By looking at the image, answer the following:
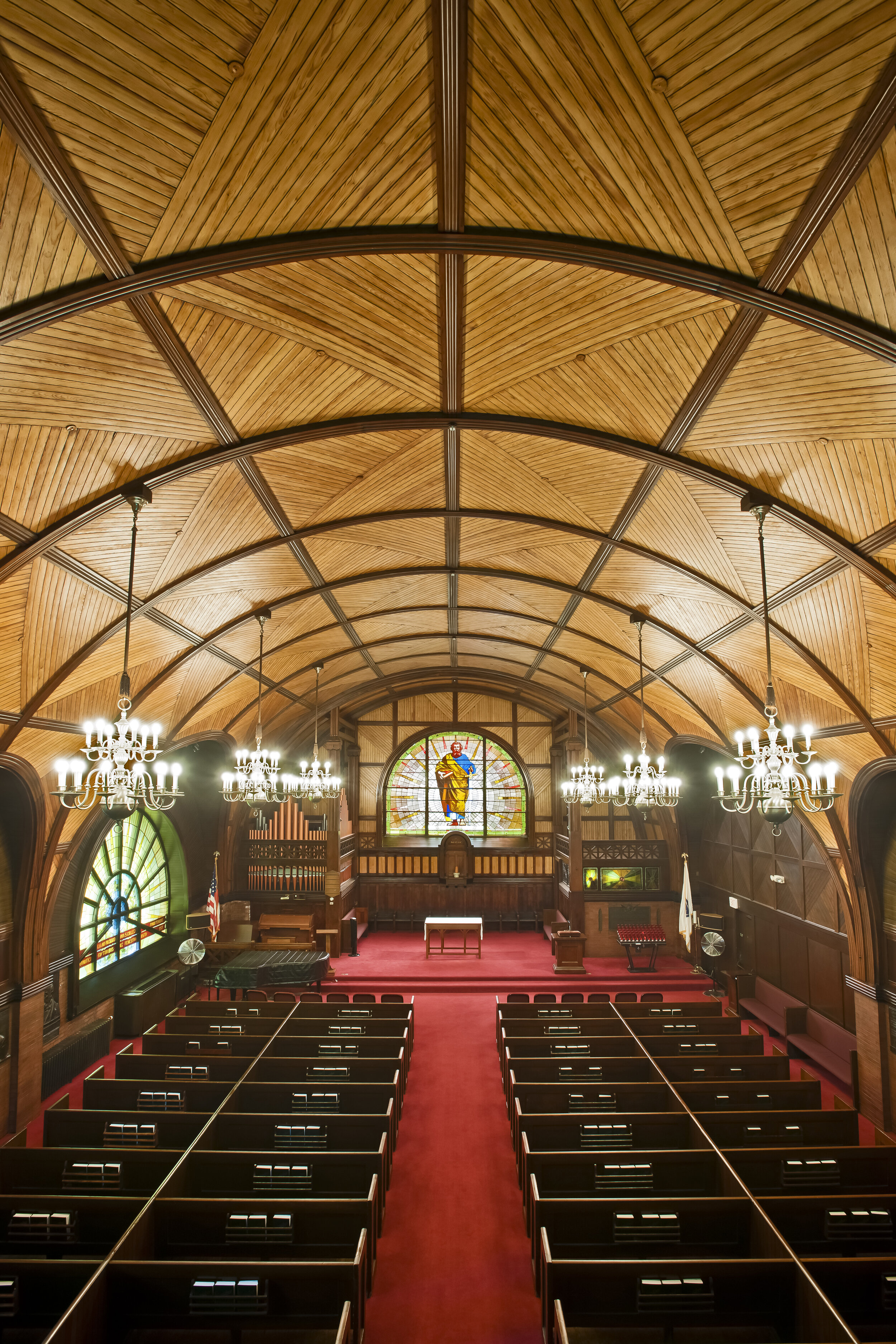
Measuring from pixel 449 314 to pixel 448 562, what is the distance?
642 cm

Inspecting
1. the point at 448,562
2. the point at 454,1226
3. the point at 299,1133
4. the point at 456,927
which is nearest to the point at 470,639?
the point at 448,562

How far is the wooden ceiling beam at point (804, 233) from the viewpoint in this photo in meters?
3.72

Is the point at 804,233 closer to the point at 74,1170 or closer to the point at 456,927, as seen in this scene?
the point at 74,1170

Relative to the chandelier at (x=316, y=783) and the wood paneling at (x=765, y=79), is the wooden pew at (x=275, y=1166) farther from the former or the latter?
the wood paneling at (x=765, y=79)

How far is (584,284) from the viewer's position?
552 centimetres

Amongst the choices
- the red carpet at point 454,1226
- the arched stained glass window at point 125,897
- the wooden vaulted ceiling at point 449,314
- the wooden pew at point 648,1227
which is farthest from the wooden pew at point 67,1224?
the arched stained glass window at point 125,897

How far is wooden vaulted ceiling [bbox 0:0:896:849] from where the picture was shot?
12.5ft

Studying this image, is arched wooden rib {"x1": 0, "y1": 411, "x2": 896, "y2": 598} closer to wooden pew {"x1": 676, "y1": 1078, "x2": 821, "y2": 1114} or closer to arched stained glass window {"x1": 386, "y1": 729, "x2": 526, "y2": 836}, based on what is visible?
wooden pew {"x1": 676, "y1": 1078, "x2": 821, "y2": 1114}

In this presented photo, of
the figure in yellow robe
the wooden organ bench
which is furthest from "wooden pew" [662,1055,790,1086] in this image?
the figure in yellow robe

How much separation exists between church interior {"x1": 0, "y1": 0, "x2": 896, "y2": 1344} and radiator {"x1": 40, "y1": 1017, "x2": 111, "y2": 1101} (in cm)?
8

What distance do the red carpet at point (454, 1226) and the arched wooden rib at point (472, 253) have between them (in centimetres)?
819

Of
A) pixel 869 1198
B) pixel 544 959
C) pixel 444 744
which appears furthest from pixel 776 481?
pixel 444 744

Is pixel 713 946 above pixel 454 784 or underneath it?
underneath

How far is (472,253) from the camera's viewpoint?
509cm
